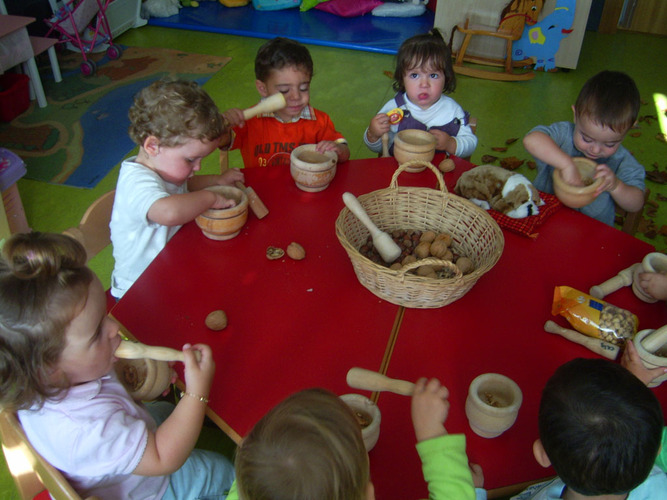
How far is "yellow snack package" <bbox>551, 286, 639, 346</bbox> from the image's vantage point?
1.13 metres

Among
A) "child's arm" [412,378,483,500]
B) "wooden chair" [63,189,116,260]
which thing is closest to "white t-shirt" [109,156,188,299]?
"wooden chair" [63,189,116,260]

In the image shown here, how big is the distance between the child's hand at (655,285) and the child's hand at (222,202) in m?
0.99

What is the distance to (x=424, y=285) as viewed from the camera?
3.67 feet

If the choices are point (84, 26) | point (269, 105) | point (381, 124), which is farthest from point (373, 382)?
point (84, 26)

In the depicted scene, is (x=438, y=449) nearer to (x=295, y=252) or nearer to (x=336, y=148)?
(x=295, y=252)

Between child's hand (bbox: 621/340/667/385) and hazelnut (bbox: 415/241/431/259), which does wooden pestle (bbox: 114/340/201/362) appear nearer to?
hazelnut (bbox: 415/241/431/259)

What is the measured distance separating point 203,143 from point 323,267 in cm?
48

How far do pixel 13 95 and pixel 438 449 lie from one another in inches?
138

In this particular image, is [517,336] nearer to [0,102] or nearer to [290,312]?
[290,312]

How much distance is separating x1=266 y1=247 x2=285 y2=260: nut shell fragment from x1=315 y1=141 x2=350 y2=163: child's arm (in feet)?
1.39

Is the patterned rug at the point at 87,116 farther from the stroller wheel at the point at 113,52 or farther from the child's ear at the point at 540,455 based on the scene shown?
the child's ear at the point at 540,455

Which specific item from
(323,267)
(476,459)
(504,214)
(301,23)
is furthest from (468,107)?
(476,459)

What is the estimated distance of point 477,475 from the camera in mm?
919

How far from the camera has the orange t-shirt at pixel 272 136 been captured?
2.02m
